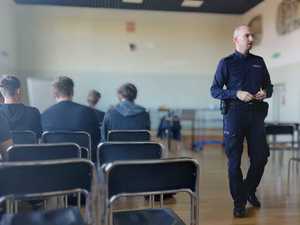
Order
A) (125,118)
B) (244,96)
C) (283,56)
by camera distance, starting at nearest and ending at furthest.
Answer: (244,96) → (125,118) → (283,56)

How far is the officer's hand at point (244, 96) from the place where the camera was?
2881 millimetres

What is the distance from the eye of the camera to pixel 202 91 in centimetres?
1007

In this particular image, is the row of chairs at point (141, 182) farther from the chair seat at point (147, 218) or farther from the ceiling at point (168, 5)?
the ceiling at point (168, 5)

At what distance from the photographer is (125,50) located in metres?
9.96

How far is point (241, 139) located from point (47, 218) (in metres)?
1.93

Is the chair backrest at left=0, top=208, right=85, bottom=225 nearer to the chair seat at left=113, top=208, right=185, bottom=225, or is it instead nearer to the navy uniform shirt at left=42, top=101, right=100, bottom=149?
the chair seat at left=113, top=208, right=185, bottom=225

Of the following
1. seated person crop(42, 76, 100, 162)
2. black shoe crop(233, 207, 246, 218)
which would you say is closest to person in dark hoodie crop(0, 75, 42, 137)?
seated person crop(42, 76, 100, 162)

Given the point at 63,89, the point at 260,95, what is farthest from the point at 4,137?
the point at 260,95

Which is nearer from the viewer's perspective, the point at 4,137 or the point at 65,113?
the point at 4,137

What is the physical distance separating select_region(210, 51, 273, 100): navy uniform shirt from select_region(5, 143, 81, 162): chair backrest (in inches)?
52.3

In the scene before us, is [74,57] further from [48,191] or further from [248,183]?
[48,191]

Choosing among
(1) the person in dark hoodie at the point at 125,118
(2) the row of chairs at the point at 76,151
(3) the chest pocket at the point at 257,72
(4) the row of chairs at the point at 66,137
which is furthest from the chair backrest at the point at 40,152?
(3) the chest pocket at the point at 257,72

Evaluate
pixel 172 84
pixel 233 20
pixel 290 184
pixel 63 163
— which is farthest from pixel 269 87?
pixel 233 20

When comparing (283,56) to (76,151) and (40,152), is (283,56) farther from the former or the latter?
(40,152)
